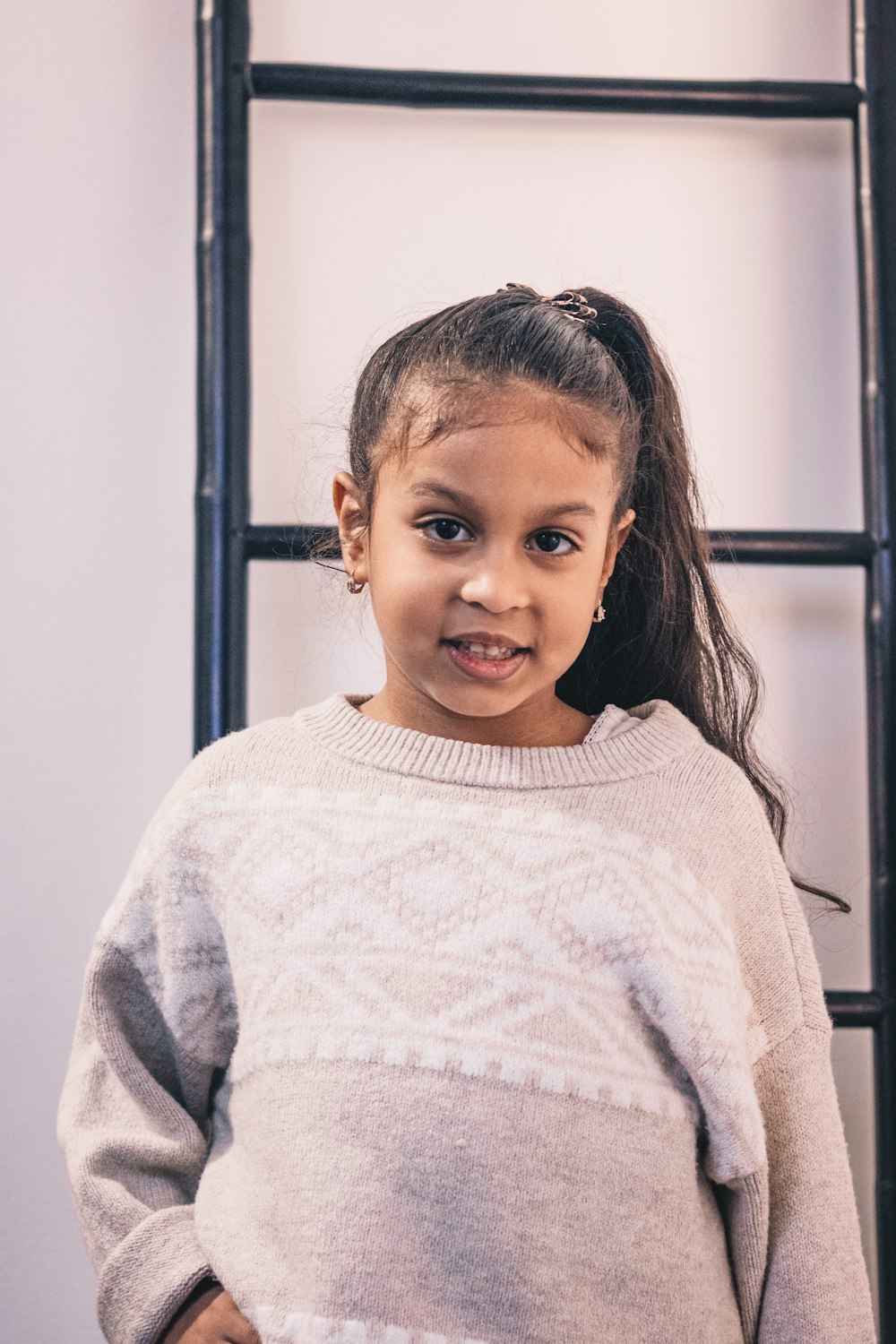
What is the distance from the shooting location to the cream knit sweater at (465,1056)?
78 centimetres

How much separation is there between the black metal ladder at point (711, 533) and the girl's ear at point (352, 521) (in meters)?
0.18

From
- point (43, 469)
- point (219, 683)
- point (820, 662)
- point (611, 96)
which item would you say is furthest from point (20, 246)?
point (820, 662)

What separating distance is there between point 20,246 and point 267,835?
0.71 m

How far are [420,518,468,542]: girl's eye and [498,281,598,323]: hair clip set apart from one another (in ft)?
0.67

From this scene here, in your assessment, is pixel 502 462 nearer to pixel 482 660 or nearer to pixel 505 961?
pixel 482 660

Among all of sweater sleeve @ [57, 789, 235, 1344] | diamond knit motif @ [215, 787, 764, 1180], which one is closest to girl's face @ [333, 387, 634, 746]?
diamond knit motif @ [215, 787, 764, 1180]

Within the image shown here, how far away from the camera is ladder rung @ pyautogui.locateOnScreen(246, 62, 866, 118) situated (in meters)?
1.12

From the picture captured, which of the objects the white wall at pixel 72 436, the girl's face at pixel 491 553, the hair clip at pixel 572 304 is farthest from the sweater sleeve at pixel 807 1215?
the white wall at pixel 72 436

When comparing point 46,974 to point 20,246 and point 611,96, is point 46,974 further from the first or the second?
point 611,96

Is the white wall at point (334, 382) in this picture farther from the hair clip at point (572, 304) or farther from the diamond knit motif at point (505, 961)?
the diamond knit motif at point (505, 961)

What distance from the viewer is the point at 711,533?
3.76ft

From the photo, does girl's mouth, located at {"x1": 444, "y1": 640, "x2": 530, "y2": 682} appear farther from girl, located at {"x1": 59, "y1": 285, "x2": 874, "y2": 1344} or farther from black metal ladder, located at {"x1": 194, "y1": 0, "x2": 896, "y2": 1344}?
black metal ladder, located at {"x1": 194, "y1": 0, "x2": 896, "y2": 1344}

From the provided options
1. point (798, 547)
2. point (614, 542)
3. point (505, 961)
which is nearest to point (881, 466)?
point (798, 547)

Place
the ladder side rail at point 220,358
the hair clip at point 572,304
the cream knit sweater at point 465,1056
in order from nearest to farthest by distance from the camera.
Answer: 1. the cream knit sweater at point 465,1056
2. the hair clip at point 572,304
3. the ladder side rail at point 220,358
